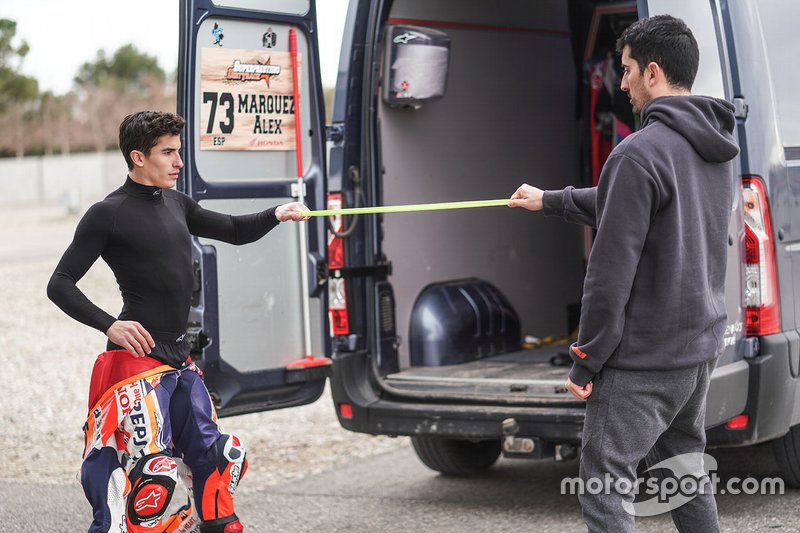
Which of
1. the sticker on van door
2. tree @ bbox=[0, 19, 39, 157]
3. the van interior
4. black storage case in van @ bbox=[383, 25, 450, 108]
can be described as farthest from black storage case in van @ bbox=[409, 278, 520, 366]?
tree @ bbox=[0, 19, 39, 157]

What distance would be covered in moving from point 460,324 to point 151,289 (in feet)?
7.89

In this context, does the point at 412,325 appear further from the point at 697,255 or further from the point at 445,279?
the point at 697,255

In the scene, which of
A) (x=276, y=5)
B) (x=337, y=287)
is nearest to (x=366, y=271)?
(x=337, y=287)

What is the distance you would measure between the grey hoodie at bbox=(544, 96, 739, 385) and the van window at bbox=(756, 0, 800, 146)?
1495mm

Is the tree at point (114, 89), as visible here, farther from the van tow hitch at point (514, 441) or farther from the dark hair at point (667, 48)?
the dark hair at point (667, 48)

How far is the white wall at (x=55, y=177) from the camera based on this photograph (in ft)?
139

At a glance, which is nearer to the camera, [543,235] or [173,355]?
[173,355]

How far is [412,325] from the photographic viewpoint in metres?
6.09

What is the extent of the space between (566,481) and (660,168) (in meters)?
2.94

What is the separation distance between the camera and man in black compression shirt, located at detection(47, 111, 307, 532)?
411 centimetres

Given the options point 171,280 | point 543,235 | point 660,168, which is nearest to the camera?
point 660,168

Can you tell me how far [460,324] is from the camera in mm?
6266

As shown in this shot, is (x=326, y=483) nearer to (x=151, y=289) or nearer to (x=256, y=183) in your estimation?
(x=256, y=183)

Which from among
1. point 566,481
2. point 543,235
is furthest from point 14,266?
point 566,481
